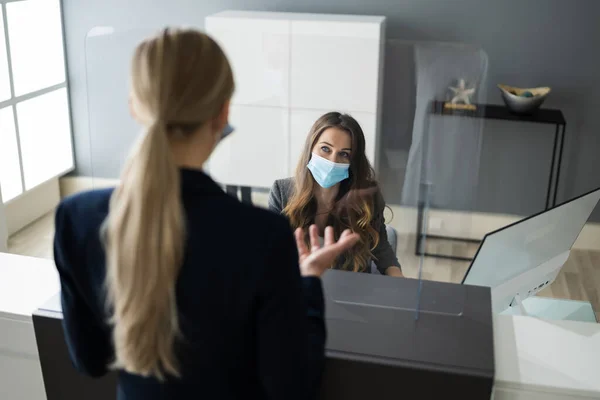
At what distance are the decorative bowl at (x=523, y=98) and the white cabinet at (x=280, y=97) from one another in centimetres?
228

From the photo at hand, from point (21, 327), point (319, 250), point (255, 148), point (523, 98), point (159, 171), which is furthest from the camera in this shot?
point (523, 98)

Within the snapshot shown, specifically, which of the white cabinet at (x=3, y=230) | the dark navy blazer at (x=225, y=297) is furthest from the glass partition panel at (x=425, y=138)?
the white cabinet at (x=3, y=230)

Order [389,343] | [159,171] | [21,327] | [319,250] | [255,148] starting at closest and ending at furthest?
[159,171] < [319,250] < [389,343] < [255,148] < [21,327]

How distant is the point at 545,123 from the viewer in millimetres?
3635

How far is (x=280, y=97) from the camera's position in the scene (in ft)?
4.39

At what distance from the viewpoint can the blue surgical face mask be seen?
1.30m

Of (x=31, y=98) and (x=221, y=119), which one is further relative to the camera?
(x=31, y=98)

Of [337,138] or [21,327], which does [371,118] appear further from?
[21,327]

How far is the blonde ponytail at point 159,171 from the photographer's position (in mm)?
862

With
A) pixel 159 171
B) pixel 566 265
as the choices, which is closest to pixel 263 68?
pixel 159 171

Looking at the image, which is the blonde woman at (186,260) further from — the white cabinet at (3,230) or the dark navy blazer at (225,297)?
the white cabinet at (3,230)

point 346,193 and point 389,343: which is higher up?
point 346,193

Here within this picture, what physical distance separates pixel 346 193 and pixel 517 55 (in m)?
2.66

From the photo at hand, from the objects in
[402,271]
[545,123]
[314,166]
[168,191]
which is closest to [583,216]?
[402,271]
